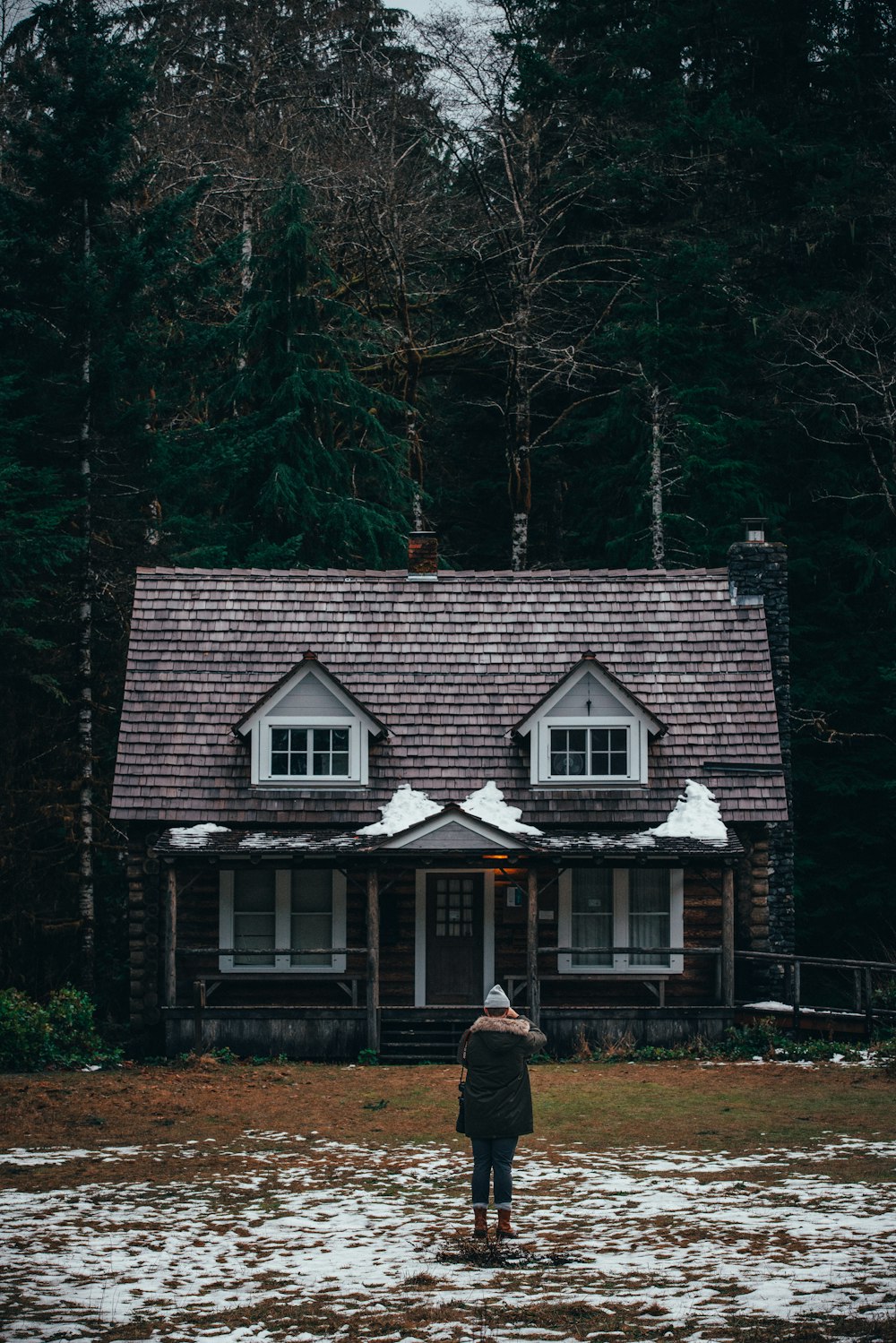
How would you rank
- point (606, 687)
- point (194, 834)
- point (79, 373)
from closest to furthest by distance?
1. point (194, 834)
2. point (606, 687)
3. point (79, 373)

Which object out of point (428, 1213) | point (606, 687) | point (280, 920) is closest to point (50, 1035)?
point (280, 920)

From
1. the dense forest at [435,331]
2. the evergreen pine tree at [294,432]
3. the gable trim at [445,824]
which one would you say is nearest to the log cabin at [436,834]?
the gable trim at [445,824]

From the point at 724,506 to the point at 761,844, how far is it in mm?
12064

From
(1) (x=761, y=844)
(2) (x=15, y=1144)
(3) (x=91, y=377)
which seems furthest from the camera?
(3) (x=91, y=377)

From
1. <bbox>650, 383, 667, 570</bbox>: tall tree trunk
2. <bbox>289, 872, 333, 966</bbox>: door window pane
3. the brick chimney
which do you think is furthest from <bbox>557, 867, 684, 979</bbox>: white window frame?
<bbox>650, 383, 667, 570</bbox>: tall tree trunk

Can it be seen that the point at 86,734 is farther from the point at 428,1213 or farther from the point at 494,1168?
the point at 494,1168

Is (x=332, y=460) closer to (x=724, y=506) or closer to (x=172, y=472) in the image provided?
(x=172, y=472)

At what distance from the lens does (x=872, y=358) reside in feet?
113

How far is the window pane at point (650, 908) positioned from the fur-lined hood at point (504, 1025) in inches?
502

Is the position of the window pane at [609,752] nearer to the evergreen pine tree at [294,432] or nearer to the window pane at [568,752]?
the window pane at [568,752]

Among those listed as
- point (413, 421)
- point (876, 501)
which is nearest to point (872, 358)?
point (876, 501)

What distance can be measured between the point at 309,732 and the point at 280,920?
2951mm

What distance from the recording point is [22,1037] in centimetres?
2153

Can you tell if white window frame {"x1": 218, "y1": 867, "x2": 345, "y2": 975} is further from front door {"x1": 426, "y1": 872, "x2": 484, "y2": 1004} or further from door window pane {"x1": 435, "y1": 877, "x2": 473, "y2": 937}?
door window pane {"x1": 435, "y1": 877, "x2": 473, "y2": 937}
